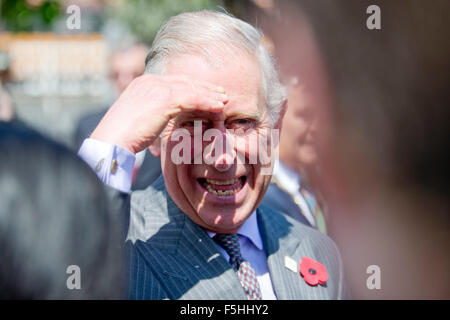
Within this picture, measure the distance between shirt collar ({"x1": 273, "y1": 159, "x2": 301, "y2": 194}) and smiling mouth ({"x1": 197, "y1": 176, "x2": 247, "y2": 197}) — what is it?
0.79 meters

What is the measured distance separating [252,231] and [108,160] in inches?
30.2

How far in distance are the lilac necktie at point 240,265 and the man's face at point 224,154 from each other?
0.12 feet

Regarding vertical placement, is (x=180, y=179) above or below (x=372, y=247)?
→ above

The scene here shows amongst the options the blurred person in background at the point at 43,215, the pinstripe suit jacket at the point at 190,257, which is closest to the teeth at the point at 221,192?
the pinstripe suit jacket at the point at 190,257

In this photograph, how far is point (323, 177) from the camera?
2506 mm

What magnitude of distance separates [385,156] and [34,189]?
184cm

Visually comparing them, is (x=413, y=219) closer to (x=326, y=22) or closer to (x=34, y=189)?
(x=326, y=22)

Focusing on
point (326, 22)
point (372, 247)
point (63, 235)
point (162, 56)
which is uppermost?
point (326, 22)

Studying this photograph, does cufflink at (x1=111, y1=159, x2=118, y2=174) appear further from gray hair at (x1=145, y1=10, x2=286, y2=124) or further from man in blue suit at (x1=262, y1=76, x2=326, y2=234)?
man in blue suit at (x1=262, y1=76, x2=326, y2=234)

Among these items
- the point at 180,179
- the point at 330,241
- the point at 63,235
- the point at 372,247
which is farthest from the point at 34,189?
the point at 372,247

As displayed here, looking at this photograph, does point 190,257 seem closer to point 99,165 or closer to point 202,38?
point 99,165

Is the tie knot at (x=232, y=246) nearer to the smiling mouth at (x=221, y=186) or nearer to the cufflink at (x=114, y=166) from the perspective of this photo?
the smiling mouth at (x=221, y=186)

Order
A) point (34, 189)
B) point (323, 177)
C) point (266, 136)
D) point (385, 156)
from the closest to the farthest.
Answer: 1. point (34, 189)
2. point (266, 136)
3. point (385, 156)
4. point (323, 177)

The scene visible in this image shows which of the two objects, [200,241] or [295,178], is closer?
[200,241]
